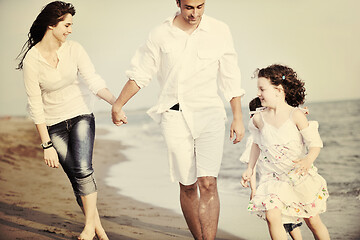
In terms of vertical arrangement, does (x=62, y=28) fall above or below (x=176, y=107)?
above

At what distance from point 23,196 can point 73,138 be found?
255 cm

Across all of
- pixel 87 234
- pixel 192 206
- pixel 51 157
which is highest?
pixel 51 157

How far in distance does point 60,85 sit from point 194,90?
91cm

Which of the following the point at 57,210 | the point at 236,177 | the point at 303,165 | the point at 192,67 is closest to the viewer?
the point at 303,165

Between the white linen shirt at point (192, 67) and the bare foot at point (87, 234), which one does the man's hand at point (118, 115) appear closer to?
the white linen shirt at point (192, 67)

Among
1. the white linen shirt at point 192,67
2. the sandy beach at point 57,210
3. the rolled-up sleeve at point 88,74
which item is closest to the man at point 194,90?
the white linen shirt at point 192,67

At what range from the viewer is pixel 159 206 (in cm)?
542

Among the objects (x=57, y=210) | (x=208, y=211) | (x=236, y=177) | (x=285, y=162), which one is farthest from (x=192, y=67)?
(x=236, y=177)

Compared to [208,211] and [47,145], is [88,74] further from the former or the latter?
[208,211]

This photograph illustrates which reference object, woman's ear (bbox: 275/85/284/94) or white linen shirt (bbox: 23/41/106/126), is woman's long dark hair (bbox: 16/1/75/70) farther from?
woman's ear (bbox: 275/85/284/94)

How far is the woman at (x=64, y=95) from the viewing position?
136 inches

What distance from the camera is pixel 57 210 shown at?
16.8 feet

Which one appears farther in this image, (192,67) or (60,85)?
(60,85)

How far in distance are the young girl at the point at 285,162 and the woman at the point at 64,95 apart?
1.03m
